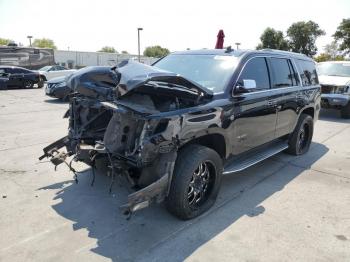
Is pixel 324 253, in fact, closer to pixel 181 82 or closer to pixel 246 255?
pixel 246 255

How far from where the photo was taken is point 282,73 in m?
5.52

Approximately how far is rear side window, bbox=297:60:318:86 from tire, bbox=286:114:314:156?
Answer: 2.16 feet

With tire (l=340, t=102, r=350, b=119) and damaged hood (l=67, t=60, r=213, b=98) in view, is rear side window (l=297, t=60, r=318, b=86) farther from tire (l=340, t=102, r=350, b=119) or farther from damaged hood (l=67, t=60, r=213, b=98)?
tire (l=340, t=102, r=350, b=119)

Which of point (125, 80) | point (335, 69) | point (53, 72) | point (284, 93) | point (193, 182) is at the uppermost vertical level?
point (335, 69)

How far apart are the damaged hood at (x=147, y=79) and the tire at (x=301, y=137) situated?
3035 mm

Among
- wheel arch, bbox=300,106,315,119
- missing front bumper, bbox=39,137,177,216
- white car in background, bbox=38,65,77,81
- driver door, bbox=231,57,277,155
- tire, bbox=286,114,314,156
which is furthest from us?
white car in background, bbox=38,65,77,81

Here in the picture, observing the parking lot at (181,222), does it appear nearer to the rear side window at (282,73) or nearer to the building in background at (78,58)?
the rear side window at (282,73)

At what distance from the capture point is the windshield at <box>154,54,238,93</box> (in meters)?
4.32

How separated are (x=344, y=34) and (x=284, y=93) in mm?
37828

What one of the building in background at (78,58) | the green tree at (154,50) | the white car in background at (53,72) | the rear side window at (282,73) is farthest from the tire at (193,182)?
the green tree at (154,50)

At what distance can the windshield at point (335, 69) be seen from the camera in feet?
38.8

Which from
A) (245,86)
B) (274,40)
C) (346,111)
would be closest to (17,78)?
(346,111)

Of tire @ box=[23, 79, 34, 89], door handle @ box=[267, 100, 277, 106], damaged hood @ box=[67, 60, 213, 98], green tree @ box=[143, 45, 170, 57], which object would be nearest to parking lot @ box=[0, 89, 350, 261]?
door handle @ box=[267, 100, 277, 106]

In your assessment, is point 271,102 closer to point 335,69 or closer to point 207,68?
point 207,68
